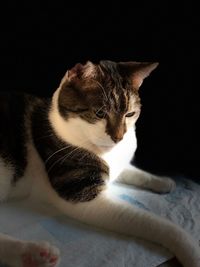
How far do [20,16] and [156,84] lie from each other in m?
0.59

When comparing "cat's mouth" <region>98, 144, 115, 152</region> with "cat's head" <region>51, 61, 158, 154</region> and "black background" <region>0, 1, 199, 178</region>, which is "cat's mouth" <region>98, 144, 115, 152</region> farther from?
"black background" <region>0, 1, 199, 178</region>

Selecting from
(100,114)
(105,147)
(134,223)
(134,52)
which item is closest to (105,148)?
(105,147)

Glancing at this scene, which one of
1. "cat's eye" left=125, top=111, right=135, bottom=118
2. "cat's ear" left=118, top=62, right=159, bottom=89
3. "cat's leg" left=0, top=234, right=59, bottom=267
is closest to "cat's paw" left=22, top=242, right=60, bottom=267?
"cat's leg" left=0, top=234, right=59, bottom=267

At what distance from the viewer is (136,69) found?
117cm

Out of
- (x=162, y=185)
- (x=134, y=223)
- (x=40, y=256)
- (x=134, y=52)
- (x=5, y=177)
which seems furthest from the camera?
(x=134, y=52)

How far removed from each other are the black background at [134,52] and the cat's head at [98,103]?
15.3 inches

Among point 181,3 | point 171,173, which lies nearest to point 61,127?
point 171,173

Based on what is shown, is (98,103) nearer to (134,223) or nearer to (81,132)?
(81,132)

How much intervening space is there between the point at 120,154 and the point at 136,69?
0.27m

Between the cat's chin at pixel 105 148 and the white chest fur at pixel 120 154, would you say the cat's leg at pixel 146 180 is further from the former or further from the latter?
the cat's chin at pixel 105 148

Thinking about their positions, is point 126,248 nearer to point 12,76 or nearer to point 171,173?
point 171,173

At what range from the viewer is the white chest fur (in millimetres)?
1208

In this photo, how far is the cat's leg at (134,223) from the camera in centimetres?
102

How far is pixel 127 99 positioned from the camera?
114 cm
